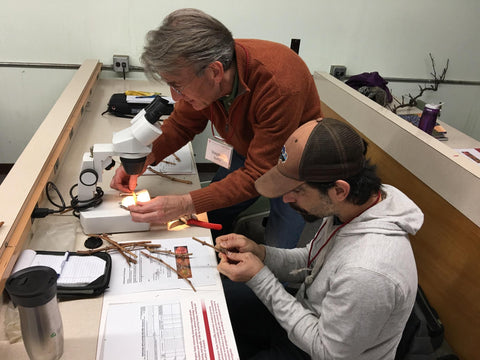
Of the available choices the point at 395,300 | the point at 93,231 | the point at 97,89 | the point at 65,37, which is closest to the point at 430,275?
the point at 395,300

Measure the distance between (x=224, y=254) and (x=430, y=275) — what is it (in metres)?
1.09

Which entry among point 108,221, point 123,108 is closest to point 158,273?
point 108,221

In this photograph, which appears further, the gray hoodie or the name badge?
the name badge

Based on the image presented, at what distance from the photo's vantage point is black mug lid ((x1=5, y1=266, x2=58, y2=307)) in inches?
28.8

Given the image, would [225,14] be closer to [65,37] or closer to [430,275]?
[65,37]

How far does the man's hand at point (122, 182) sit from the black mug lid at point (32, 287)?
681mm

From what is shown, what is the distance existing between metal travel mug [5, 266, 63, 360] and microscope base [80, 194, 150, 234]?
1.49 feet

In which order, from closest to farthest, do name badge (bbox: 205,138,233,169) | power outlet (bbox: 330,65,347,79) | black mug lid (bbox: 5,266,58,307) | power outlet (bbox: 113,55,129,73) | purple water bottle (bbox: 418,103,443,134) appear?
black mug lid (bbox: 5,266,58,307), name badge (bbox: 205,138,233,169), purple water bottle (bbox: 418,103,443,134), power outlet (bbox: 113,55,129,73), power outlet (bbox: 330,65,347,79)

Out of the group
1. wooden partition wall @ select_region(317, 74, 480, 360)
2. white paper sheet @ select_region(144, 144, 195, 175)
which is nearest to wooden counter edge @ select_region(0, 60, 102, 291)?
white paper sheet @ select_region(144, 144, 195, 175)

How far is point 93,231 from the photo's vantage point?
1.27 m

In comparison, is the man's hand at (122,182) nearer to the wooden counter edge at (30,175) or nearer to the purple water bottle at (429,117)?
the wooden counter edge at (30,175)

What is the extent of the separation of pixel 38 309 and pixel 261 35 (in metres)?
2.59

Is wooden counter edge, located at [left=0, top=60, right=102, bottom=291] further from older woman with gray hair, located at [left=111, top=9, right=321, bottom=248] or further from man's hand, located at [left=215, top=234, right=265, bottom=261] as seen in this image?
man's hand, located at [left=215, top=234, right=265, bottom=261]

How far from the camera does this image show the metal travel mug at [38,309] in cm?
74
